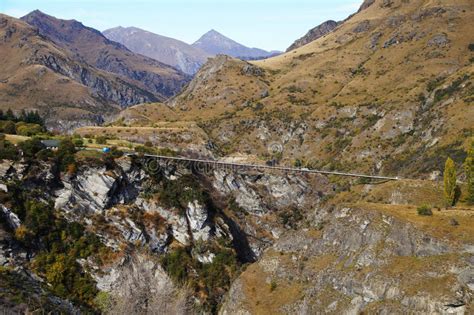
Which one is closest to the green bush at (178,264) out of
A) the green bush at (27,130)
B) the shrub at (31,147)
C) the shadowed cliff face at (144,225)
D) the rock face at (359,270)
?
the shadowed cliff face at (144,225)

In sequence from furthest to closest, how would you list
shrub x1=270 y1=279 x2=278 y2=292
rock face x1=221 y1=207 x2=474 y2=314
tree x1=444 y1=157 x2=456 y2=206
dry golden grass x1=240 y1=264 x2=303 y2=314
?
tree x1=444 y1=157 x2=456 y2=206
shrub x1=270 y1=279 x2=278 y2=292
dry golden grass x1=240 y1=264 x2=303 y2=314
rock face x1=221 y1=207 x2=474 y2=314

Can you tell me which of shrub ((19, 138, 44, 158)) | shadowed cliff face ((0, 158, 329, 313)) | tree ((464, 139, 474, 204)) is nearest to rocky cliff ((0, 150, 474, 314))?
shadowed cliff face ((0, 158, 329, 313))

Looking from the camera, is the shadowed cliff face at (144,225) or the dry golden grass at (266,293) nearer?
the dry golden grass at (266,293)

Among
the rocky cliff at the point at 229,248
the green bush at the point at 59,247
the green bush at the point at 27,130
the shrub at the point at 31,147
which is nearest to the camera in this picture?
the rocky cliff at the point at 229,248

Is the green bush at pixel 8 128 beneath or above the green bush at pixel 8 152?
above

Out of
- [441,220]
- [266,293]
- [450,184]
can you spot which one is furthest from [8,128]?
[450,184]

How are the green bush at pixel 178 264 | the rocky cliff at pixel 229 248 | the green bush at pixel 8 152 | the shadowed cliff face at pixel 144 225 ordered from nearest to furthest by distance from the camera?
the rocky cliff at pixel 229 248, the shadowed cliff face at pixel 144 225, the green bush at pixel 8 152, the green bush at pixel 178 264

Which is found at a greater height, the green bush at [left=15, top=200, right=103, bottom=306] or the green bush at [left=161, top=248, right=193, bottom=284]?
the green bush at [left=15, top=200, right=103, bottom=306]

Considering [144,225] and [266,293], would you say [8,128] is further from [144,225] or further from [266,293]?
[266,293]

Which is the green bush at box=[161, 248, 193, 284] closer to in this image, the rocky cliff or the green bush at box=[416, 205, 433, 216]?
the rocky cliff

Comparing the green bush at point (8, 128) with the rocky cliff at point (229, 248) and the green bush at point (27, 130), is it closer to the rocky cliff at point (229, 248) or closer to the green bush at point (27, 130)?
the green bush at point (27, 130)

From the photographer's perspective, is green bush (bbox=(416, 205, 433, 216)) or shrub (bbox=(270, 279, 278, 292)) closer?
green bush (bbox=(416, 205, 433, 216))

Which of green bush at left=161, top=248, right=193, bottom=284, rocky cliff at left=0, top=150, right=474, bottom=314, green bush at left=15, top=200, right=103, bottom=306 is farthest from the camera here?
green bush at left=161, top=248, right=193, bottom=284
